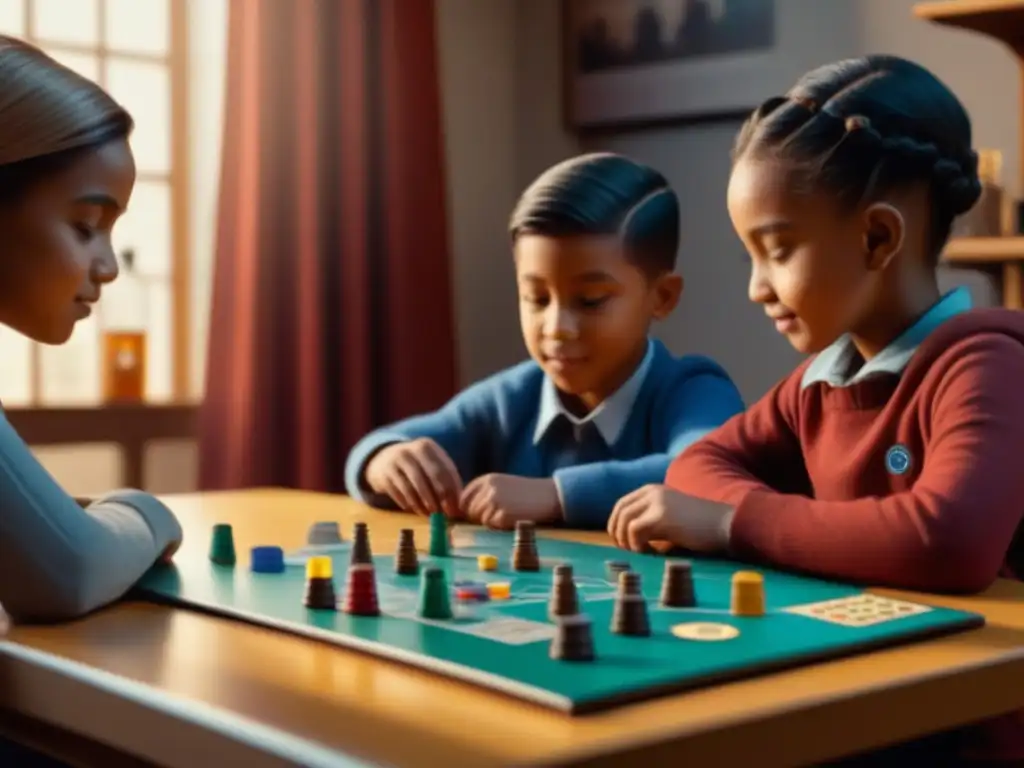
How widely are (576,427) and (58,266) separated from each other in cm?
84

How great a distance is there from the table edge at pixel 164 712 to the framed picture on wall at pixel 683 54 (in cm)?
260

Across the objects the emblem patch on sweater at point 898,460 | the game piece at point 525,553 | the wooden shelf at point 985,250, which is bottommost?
the game piece at point 525,553

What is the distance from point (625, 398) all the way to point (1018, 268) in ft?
3.34

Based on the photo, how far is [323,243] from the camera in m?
3.30

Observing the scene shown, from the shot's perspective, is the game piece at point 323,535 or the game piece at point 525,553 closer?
the game piece at point 525,553

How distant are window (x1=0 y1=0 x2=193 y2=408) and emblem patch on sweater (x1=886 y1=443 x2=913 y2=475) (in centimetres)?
223

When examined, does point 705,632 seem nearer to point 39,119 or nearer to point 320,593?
point 320,593

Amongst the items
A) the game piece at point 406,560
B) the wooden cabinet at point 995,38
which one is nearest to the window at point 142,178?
the wooden cabinet at point 995,38

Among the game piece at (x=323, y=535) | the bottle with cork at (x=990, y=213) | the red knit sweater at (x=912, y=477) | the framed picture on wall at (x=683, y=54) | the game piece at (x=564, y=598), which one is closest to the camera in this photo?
the game piece at (x=564, y=598)

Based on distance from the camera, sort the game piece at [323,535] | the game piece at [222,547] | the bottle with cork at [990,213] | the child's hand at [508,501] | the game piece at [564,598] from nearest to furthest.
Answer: the game piece at [564,598]
the game piece at [222,547]
the game piece at [323,535]
the child's hand at [508,501]
the bottle with cork at [990,213]

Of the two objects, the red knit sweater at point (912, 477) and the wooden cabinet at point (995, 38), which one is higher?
the wooden cabinet at point (995, 38)

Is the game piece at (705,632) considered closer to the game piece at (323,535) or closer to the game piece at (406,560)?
the game piece at (406,560)

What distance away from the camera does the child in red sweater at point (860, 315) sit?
123cm

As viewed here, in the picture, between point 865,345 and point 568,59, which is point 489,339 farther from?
point 865,345
